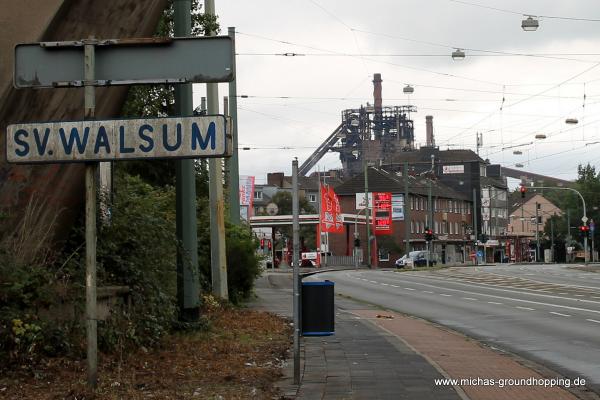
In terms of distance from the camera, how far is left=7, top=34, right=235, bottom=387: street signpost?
7.28m

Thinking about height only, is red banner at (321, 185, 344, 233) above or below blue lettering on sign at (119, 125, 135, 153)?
above

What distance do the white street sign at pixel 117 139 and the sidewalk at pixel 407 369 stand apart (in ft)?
9.14

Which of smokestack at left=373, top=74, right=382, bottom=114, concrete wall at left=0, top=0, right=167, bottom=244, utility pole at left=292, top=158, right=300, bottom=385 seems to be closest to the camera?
utility pole at left=292, top=158, right=300, bottom=385

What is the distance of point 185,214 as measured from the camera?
43.4ft

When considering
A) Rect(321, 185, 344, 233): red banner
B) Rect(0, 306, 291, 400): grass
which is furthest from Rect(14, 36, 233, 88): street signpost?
Rect(321, 185, 344, 233): red banner

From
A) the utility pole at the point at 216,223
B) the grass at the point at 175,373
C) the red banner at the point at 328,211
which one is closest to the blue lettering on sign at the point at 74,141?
the grass at the point at 175,373

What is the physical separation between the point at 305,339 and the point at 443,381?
5.23 m

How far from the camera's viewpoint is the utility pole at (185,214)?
13.1 metres

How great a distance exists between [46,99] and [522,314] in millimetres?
14583

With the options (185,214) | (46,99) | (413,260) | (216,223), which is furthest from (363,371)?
(413,260)

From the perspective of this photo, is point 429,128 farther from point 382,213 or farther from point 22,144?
point 22,144

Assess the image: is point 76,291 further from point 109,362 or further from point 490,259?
point 490,259

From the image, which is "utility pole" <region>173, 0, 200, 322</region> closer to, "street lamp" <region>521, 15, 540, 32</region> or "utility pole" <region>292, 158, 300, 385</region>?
"utility pole" <region>292, 158, 300, 385</region>

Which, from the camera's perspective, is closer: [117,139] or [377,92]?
[117,139]
